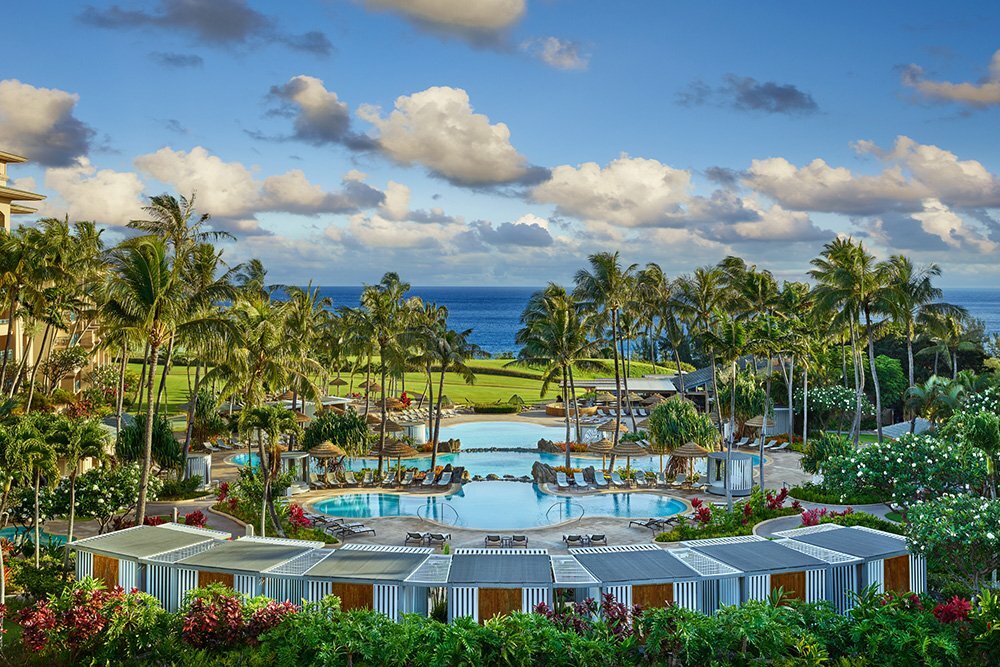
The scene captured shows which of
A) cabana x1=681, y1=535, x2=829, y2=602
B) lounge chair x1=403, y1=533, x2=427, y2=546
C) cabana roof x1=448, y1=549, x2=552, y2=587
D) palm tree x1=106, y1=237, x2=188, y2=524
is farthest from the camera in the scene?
lounge chair x1=403, y1=533, x2=427, y2=546

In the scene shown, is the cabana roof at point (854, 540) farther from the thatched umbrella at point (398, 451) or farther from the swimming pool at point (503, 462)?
the thatched umbrella at point (398, 451)

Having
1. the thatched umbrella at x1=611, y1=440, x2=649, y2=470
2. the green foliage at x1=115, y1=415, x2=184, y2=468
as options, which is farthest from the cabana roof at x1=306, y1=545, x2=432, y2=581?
the thatched umbrella at x1=611, y1=440, x2=649, y2=470

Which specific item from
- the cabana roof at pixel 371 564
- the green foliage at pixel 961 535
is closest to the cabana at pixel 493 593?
the cabana roof at pixel 371 564

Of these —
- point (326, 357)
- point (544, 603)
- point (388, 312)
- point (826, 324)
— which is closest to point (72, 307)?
point (388, 312)

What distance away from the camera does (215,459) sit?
40.4m

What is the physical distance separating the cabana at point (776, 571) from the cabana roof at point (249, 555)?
9282 millimetres

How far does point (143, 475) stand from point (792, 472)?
2766cm

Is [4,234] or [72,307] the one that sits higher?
[4,234]

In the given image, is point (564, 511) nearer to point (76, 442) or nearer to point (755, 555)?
point (755, 555)

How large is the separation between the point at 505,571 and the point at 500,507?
15.5 meters

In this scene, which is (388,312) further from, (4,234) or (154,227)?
(4,234)

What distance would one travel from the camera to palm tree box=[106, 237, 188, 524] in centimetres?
2131

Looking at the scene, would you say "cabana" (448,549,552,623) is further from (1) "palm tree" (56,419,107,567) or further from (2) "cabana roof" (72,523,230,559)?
(1) "palm tree" (56,419,107,567)

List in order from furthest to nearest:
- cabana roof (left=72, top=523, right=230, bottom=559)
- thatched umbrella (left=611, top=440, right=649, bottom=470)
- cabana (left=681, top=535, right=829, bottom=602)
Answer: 1. thatched umbrella (left=611, top=440, right=649, bottom=470)
2. cabana roof (left=72, top=523, right=230, bottom=559)
3. cabana (left=681, top=535, right=829, bottom=602)
